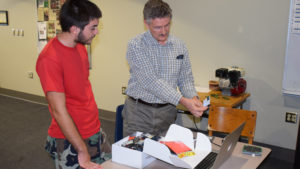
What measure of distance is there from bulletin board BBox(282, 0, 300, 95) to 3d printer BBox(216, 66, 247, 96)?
1.41 feet

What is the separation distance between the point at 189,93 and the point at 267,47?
151 centimetres

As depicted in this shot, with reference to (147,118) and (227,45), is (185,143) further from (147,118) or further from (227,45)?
(227,45)

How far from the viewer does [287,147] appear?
3.15 m

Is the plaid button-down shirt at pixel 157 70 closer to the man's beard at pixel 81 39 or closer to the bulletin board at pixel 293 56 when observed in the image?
the man's beard at pixel 81 39

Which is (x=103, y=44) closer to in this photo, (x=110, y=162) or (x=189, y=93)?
(x=189, y=93)

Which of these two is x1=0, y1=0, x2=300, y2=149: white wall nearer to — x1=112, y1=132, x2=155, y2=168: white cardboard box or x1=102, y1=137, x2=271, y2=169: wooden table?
x1=102, y1=137, x2=271, y2=169: wooden table

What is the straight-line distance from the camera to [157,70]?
1.96 metres

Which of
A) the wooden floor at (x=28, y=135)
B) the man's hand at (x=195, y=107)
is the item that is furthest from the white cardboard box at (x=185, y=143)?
the wooden floor at (x=28, y=135)

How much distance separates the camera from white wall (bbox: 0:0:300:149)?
3055 mm

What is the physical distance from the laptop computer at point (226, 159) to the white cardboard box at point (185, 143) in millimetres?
28

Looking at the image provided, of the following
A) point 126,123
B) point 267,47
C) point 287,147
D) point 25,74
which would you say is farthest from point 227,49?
point 25,74

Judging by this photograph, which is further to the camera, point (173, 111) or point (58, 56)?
point (173, 111)

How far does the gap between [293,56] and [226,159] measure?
6.27 ft

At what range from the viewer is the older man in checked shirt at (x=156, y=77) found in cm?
183
